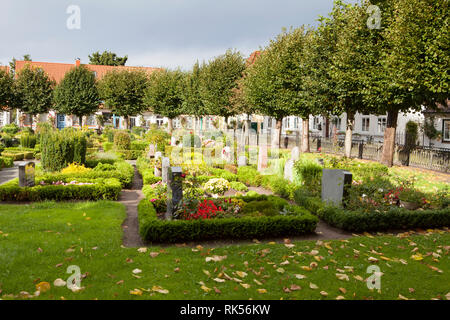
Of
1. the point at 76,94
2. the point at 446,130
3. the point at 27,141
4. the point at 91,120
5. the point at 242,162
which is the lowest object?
the point at 242,162

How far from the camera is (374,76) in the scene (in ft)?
55.0

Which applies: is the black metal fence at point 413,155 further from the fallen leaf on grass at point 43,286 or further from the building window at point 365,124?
the fallen leaf on grass at point 43,286

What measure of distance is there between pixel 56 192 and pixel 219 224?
6.02 m

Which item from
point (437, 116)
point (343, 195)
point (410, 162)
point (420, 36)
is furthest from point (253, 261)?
point (437, 116)

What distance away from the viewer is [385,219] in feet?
29.4

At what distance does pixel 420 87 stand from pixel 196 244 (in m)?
12.4

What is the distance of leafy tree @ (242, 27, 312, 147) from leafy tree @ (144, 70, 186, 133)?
711 inches

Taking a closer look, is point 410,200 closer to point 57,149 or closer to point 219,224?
point 219,224

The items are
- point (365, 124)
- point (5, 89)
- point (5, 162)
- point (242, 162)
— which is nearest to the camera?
point (242, 162)

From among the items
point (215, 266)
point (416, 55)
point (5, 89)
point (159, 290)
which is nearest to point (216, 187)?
point (215, 266)

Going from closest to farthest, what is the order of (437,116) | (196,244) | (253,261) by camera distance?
1. (253,261)
2. (196,244)
3. (437,116)

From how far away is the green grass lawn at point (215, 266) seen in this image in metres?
5.16
